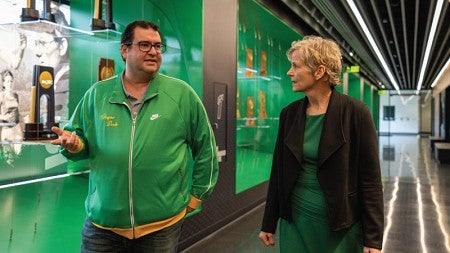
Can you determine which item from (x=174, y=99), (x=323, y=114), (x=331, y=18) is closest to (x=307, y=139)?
(x=323, y=114)

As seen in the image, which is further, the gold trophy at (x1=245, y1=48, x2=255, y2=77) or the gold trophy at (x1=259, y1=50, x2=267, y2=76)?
the gold trophy at (x1=259, y1=50, x2=267, y2=76)

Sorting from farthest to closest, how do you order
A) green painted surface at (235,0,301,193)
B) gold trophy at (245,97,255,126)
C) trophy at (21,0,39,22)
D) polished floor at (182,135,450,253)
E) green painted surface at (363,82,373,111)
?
green painted surface at (363,82,373,111) → gold trophy at (245,97,255,126) → green painted surface at (235,0,301,193) → polished floor at (182,135,450,253) → trophy at (21,0,39,22)

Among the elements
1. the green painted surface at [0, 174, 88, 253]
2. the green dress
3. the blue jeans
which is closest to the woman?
the green dress

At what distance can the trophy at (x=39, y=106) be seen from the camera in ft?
7.74

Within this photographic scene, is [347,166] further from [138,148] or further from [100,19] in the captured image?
[100,19]

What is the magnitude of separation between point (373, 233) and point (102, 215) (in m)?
1.09

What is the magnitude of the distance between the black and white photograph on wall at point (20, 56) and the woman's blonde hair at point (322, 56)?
61.8 inches

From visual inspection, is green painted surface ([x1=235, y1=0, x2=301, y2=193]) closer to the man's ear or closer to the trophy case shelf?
the trophy case shelf

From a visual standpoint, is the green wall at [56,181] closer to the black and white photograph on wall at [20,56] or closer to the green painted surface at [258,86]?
the black and white photograph on wall at [20,56]

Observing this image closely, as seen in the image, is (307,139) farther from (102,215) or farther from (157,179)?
(102,215)

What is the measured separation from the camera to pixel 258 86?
654 cm

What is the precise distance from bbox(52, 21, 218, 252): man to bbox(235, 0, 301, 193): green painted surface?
3466 mm

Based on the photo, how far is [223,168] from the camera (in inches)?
180

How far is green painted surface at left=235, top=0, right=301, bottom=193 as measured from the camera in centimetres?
574
